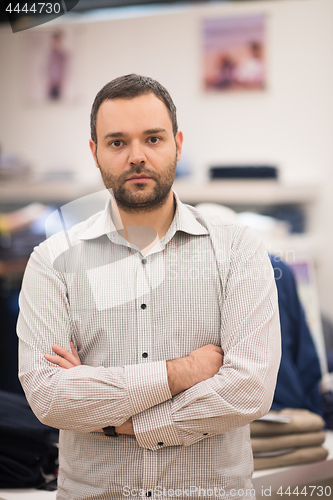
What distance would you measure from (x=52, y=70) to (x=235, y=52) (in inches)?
37.4

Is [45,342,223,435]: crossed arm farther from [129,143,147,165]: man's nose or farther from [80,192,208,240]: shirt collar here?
[129,143,147,165]: man's nose

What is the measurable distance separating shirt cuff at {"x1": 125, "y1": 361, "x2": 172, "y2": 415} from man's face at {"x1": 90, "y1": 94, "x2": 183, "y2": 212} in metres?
0.34

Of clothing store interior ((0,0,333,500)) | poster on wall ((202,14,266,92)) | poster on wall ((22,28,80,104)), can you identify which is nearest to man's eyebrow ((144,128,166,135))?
clothing store interior ((0,0,333,500))

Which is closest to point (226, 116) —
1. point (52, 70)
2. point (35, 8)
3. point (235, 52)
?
point (235, 52)

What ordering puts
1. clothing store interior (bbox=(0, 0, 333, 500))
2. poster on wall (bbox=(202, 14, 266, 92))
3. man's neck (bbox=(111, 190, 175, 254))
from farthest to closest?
poster on wall (bbox=(202, 14, 266, 92))
clothing store interior (bbox=(0, 0, 333, 500))
man's neck (bbox=(111, 190, 175, 254))

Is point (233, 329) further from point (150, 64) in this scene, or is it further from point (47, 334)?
point (150, 64)

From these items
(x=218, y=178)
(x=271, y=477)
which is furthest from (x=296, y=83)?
(x=271, y=477)

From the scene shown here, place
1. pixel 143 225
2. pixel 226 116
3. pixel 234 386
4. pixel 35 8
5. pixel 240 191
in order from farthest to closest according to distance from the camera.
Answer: pixel 226 116
pixel 240 191
pixel 35 8
pixel 143 225
pixel 234 386

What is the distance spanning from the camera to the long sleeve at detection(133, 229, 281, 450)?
92 centimetres

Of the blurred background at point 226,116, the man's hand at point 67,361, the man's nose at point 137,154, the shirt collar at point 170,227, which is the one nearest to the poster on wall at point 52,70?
the blurred background at point 226,116

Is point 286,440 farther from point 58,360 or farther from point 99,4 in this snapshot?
point 99,4

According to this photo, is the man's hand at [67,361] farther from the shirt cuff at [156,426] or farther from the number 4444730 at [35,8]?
the number 4444730 at [35,8]

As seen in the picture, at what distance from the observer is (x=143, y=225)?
3.43ft

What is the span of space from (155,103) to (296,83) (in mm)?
1776
